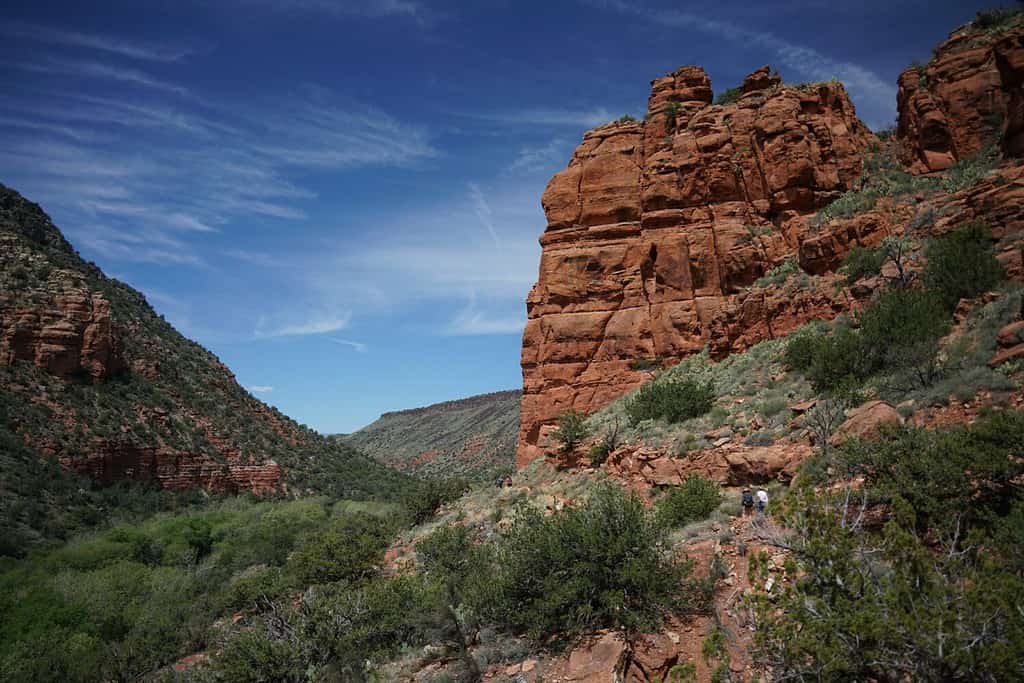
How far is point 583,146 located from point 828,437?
22.1 m

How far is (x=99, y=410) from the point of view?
36594 mm

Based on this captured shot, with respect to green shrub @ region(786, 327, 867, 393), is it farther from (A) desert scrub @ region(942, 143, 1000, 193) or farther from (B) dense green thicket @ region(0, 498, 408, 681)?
(B) dense green thicket @ region(0, 498, 408, 681)

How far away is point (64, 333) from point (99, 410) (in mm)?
5472

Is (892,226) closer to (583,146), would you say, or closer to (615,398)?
(615,398)

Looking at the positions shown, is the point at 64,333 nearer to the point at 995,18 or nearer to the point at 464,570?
the point at 464,570

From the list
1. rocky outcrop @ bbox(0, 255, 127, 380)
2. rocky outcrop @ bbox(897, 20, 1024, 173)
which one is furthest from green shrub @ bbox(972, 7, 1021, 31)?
rocky outcrop @ bbox(0, 255, 127, 380)

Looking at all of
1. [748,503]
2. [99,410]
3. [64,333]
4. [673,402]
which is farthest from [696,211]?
[64,333]

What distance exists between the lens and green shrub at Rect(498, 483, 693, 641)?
29.2 ft

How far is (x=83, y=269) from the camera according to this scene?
4794 centimetres

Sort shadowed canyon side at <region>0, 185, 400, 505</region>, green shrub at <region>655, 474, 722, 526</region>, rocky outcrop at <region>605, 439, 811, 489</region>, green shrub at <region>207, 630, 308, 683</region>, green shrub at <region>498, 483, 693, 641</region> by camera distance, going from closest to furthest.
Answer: green shrub at <region>498, 483, 693, 641</region>, green shrub at <region>207, 630, 308, 683</region>, green shrub at <region>655, 474, 722, 526</region>, rocky outcrop at <region>605, 439, 811, 489</region>, shadowed canyon side at <region>0, 185, 400, 505</region>

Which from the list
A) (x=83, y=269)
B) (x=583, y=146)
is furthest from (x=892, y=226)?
(x=83, y=269)

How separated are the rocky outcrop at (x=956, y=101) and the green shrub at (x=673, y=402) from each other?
13.0 m

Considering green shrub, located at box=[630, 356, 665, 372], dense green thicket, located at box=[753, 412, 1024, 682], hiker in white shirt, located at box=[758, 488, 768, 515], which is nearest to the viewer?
dense green thicket, located at box=[753, 412, 1024, 682]

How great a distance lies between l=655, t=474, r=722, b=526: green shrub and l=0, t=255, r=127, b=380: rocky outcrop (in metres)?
40.5
